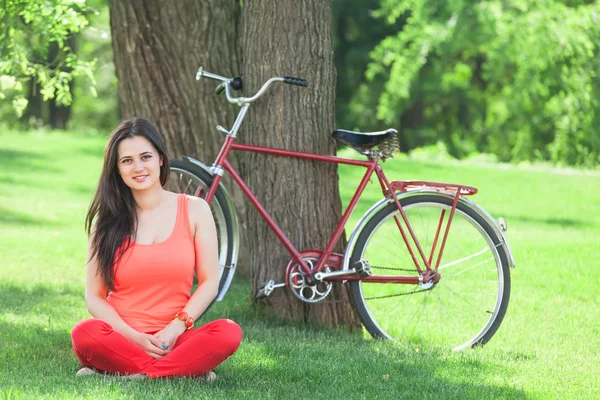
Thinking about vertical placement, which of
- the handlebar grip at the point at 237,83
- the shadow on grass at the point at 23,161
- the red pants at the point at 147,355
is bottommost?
the red pants at the point at 147,355

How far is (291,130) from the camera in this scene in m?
5.16

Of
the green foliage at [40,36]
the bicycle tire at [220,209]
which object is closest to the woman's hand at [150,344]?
the bicycle tire at [220,209]

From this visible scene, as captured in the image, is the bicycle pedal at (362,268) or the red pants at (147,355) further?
the bicycle pedal at (362,268)

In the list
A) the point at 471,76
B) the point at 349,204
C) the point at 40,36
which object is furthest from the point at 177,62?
the point at 471,76

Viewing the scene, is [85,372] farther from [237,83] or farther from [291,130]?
[237,83]

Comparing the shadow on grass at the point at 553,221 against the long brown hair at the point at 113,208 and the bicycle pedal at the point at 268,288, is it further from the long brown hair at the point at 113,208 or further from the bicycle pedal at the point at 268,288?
the long brown hair at the point at 113,208

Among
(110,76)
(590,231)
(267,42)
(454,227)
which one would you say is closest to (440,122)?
(110,76)

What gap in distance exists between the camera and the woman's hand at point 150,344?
3.96 meters

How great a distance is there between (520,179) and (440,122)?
18942 millimetres

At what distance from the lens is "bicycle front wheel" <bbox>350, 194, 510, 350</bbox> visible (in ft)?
16.5

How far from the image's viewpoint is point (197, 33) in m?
6.66

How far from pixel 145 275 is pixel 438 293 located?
260 cm

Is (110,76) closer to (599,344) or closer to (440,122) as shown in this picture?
(440,122)

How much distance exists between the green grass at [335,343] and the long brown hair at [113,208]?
0.53 m
